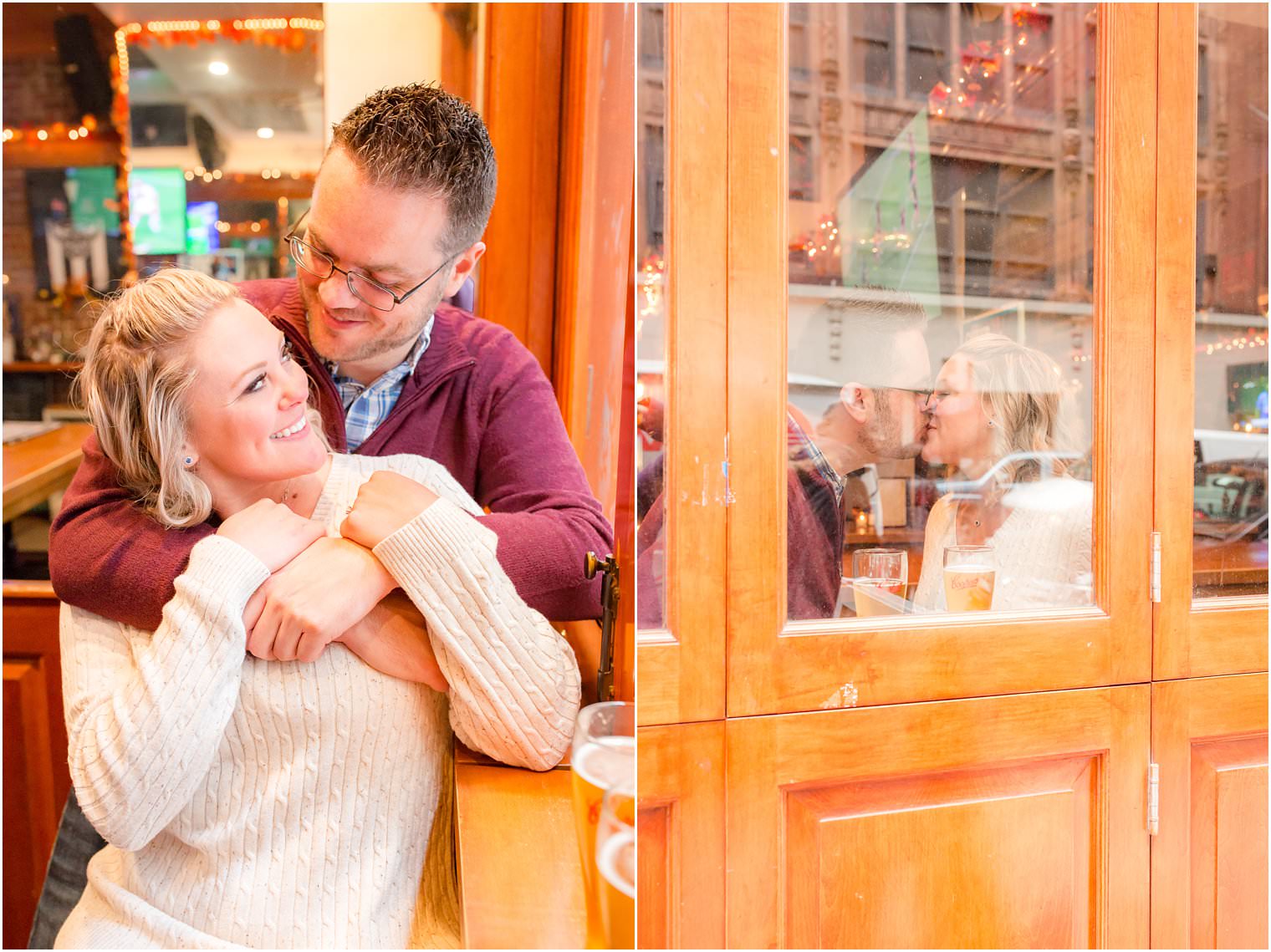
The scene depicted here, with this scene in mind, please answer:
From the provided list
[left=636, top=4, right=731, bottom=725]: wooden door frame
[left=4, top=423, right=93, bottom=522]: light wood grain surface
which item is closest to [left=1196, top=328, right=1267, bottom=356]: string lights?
[left=636, top=4, right=731, bottom=725]: wooden door frame

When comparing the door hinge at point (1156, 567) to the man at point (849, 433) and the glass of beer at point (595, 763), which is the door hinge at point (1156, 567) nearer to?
the man at point (849, 433)

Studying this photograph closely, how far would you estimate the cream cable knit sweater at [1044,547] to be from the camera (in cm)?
113

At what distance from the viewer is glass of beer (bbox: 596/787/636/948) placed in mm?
565

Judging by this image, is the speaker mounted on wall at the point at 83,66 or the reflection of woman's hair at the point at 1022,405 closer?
the speaker mounted on wall at the point at 83,66

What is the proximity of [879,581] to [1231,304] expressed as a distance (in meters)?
0.75

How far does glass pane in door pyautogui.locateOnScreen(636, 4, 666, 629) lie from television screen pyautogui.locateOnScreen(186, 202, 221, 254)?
0.51 meters

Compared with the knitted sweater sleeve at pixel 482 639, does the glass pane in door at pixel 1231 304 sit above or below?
above

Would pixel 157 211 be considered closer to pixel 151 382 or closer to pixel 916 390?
pixel 151 382

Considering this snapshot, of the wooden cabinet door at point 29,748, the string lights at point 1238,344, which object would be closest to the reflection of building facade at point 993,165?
the string lights at point 1238,344

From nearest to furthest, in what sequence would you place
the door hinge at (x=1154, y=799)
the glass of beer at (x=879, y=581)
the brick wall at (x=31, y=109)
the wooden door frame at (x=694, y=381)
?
1. the brick wall at (x=31, y=109)
2. the wooden door frame at (x=694, y=381)
3. the glass of beer at (x=879, y=581)
4. the door hinge at (x=1154, y=799)

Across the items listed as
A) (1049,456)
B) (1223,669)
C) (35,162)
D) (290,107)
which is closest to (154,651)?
(290,107)

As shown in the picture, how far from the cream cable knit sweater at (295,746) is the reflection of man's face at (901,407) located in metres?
0.64

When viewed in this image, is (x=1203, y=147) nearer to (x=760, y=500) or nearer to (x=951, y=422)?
(x=951, y=422)

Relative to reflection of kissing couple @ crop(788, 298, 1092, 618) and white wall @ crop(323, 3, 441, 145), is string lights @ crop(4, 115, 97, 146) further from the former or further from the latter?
reflection of kissing couple @ crop(788, 298, 1092, 618)
